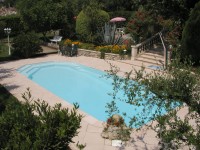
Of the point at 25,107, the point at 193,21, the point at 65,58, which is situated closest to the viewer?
the point at 25,107

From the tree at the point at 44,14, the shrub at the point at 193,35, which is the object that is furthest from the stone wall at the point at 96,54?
the tree at the point at 44,14

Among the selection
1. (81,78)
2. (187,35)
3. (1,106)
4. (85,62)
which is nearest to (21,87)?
(1,106)


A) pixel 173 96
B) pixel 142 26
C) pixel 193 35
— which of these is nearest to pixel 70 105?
pixel 173 96

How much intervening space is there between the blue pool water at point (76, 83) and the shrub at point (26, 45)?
87.4 inches

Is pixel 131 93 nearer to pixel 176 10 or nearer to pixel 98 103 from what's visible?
pixel 98 103

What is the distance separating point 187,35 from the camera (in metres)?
19.3

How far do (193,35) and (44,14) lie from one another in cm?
1601

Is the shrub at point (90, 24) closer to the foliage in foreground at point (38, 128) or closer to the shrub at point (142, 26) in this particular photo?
the shrub at point (142, 26)

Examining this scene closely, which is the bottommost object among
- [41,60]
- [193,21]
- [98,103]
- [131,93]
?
[98,103]

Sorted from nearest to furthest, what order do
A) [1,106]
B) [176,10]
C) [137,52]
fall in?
[1,106] < [176,10] < [137,52]

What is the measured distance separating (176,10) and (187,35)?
8.59 feet

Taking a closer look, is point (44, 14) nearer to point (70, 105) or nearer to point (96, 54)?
point (96, 54)

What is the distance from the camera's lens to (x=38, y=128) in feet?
20.0

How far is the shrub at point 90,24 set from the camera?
2822cm
